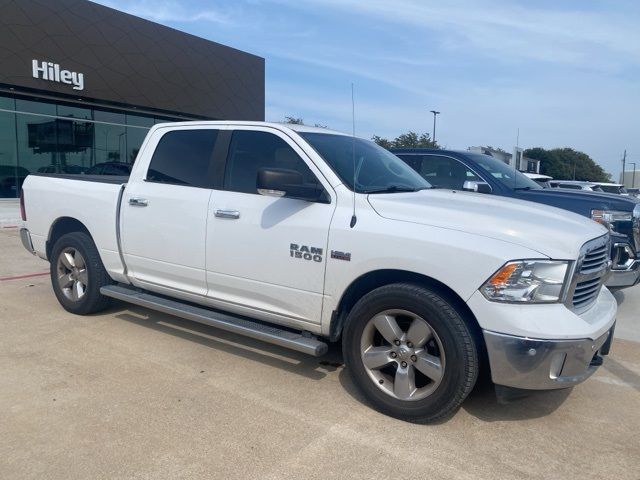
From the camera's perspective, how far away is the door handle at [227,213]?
4.29 m

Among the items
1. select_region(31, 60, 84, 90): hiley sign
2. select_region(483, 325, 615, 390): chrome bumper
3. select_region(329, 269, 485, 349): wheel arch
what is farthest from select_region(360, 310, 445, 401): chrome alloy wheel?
select_region(31, 60, 84, 90): hiley sign

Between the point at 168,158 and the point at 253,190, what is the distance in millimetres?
1119

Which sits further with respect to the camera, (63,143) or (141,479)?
(63,143)

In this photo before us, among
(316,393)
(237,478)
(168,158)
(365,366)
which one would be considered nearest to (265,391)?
(316,393)

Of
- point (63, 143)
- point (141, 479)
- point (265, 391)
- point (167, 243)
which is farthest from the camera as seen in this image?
point (63, 143)

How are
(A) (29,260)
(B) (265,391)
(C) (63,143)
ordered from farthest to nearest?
1. (C) (63,143)
2. (A) (29,260)
3. (B) (265,391)

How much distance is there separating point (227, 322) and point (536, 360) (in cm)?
229

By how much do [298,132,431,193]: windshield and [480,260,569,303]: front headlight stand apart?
3.99 feet

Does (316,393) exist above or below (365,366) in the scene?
below

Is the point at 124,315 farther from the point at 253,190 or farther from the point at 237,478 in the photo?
the point at 237,478

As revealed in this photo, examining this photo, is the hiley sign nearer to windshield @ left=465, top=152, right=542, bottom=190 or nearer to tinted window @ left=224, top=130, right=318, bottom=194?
windshield @ left=465, top=152, right=542, bottom=190

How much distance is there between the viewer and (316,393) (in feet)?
13.1

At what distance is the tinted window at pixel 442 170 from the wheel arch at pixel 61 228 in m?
4.21

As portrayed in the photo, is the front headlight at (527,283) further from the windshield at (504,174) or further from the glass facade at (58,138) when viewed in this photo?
the glass facade at (58,138)
